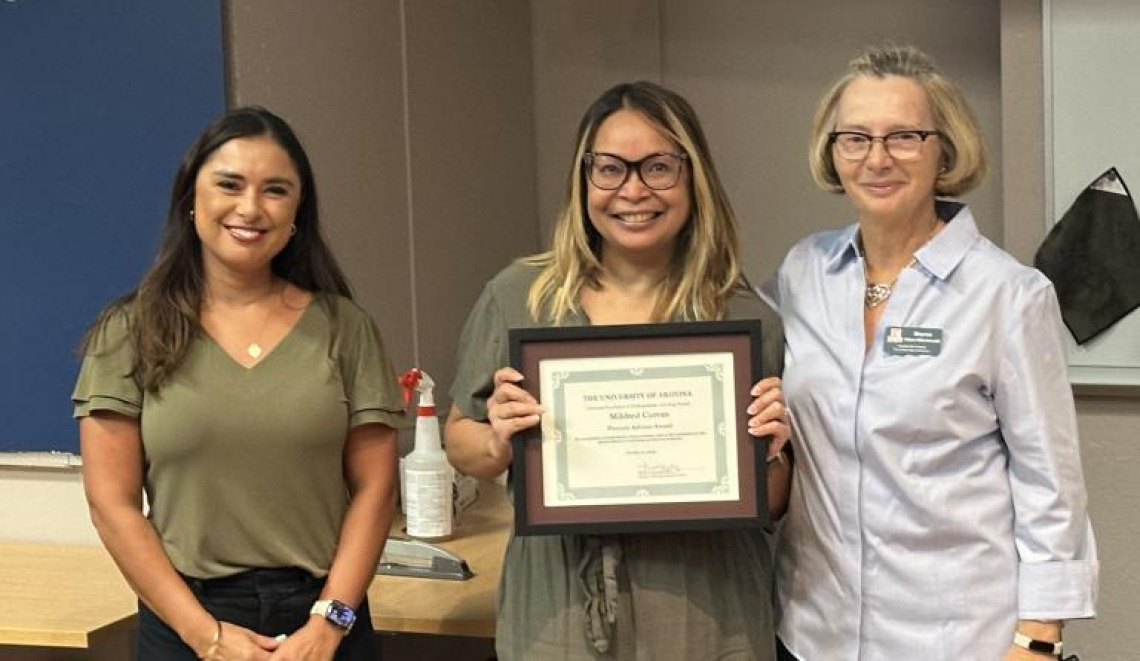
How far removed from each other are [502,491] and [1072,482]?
1742 mm

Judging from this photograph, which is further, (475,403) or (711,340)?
(475,403)

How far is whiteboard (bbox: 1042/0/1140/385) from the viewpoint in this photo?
129 inches

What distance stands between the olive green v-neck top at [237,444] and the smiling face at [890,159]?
818 millimetres

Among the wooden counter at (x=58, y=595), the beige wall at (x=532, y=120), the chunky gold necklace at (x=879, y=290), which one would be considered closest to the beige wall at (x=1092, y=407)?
the beige wall at (x=532, y=120)

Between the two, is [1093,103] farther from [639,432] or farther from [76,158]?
[76,158]

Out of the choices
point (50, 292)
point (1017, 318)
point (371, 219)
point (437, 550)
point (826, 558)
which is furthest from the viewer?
point (371, 219)

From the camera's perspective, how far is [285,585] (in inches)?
78.5

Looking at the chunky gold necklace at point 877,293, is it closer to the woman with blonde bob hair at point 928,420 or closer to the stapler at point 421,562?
the woman with blonde bob hair at point 928,420

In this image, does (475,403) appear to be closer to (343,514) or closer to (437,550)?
(343,514)

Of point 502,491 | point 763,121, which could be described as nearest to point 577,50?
point 763,121

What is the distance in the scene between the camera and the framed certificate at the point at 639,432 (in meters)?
1.85

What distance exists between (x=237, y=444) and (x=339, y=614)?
12.1 inches

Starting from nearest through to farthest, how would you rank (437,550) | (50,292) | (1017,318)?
(1017,318), (437,550), (50,292)

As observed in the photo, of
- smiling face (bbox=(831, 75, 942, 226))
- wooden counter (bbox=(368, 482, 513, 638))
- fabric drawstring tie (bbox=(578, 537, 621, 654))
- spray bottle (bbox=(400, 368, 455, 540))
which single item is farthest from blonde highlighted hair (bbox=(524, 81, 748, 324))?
spray bottle (bbox=(400, 368, 455, 540))
